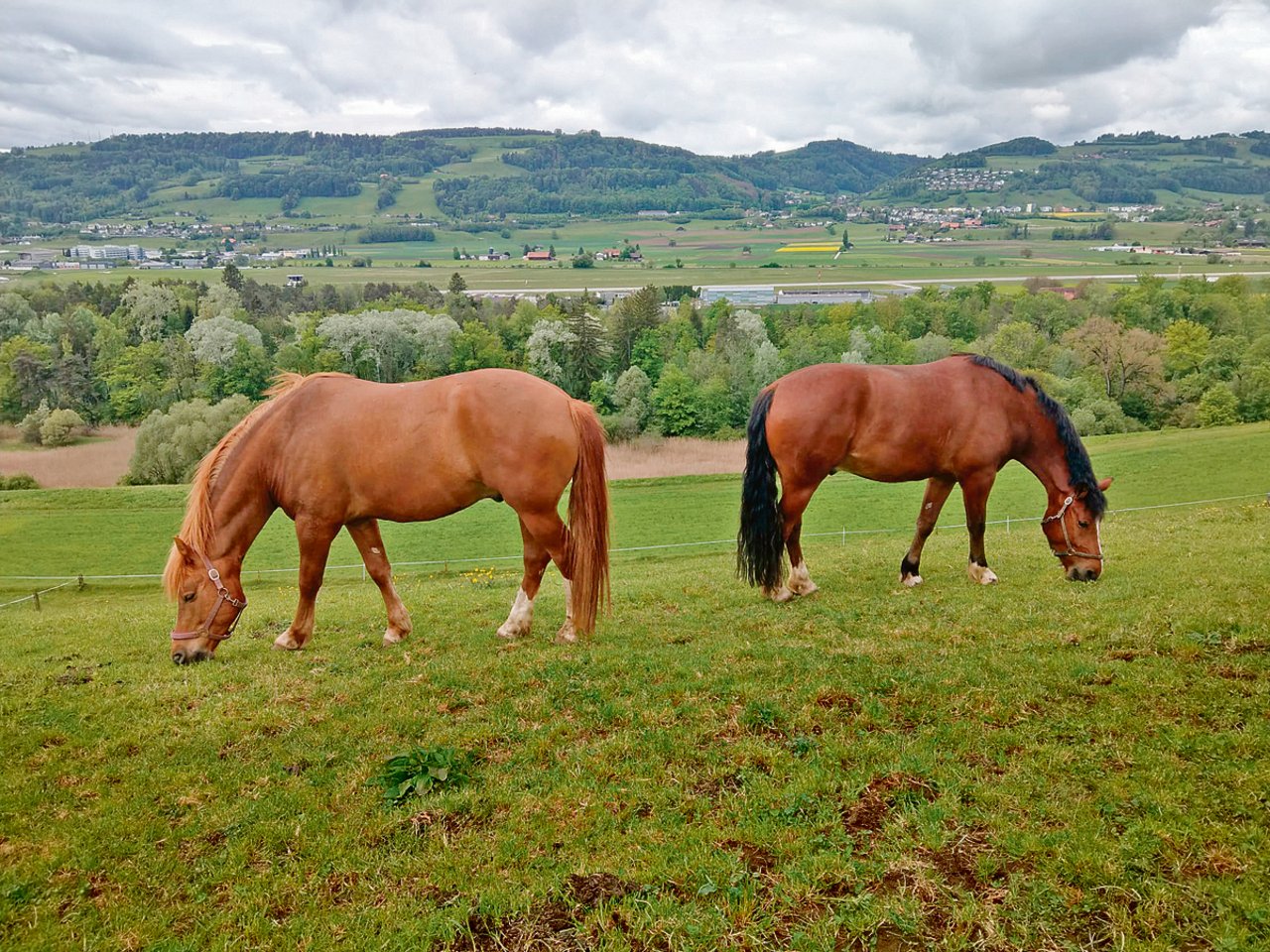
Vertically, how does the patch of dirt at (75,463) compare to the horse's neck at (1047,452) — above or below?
below

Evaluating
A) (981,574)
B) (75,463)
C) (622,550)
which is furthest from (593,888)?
(75,463)

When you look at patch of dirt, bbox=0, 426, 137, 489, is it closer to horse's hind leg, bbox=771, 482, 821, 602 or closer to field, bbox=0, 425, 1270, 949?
field, bbox=0, 425, 1270, 949

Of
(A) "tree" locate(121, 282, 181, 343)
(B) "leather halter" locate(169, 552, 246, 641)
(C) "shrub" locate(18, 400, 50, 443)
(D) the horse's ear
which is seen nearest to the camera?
(D) the horse's ear

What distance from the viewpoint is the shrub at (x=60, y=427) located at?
58.4 metres

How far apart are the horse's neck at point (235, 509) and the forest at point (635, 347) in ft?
148

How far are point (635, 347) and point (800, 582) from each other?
65.8 meters

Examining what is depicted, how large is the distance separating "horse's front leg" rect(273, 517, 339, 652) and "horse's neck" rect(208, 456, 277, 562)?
528 mm

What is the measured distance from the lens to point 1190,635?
273 inches

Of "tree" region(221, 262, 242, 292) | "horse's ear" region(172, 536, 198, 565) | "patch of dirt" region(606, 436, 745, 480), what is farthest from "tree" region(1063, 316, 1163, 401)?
"tree" region(221, 262, 242, 292)

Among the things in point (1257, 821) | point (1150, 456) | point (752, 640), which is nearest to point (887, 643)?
point (752, 640)

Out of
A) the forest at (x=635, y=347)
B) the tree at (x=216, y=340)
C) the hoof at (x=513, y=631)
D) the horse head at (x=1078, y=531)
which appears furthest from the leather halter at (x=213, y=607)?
the tree at (x=216, y=340)

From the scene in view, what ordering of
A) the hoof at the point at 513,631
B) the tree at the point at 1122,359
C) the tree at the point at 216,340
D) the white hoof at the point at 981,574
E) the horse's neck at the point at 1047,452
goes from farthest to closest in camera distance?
the tree at the point at 216,340 → the tree at the point at 1122,359 → the white hoof at the point at 981,574 → the horse's neck at the point at 1047,452 → the hoof at the point at 513,631

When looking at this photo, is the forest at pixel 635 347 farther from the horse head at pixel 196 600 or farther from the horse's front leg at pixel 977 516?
the horse's front leg at pixel 977 516

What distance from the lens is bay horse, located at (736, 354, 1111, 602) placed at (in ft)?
33.0
